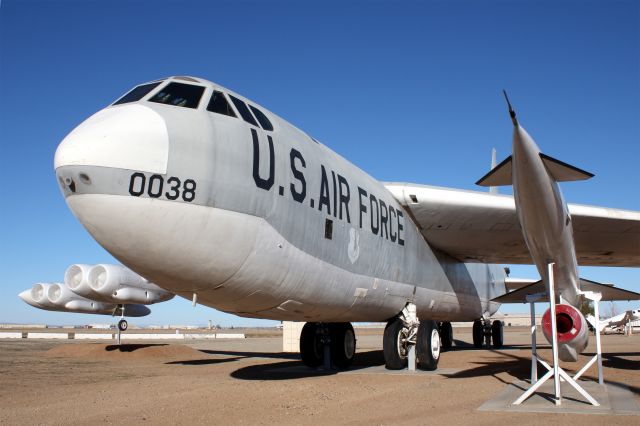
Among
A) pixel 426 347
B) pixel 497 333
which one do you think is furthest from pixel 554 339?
pixel 497 333

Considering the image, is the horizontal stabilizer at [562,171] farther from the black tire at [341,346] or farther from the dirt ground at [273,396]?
the black tire at [341,346]

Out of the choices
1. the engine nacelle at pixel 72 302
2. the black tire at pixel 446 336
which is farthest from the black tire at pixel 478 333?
the engine nacelle at pixel 72 302

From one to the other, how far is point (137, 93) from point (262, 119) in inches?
74.0

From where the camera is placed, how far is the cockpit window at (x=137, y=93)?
7641mm

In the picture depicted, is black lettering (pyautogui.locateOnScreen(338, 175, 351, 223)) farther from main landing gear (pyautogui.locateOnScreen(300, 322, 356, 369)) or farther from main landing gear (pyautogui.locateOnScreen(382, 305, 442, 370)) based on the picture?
main landing gear (pyautogui.locateOnScreen(300, 322, 356, 369))

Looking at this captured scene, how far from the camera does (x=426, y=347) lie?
12.3 m

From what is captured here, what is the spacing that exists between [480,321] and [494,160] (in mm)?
7100

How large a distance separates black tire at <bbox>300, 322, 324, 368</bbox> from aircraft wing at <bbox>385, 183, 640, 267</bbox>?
143 inches

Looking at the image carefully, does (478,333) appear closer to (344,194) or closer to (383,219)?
(383,219)

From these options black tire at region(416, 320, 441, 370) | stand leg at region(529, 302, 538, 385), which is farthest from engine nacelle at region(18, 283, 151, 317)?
stand leg at region(529, 302, 538, 385)

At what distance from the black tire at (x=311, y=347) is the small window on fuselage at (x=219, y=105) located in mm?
6866

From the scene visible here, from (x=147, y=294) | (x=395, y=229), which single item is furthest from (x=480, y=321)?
(x=147, y=294)

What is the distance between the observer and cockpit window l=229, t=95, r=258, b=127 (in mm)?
8192

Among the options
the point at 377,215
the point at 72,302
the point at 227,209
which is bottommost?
the point at 72,302
